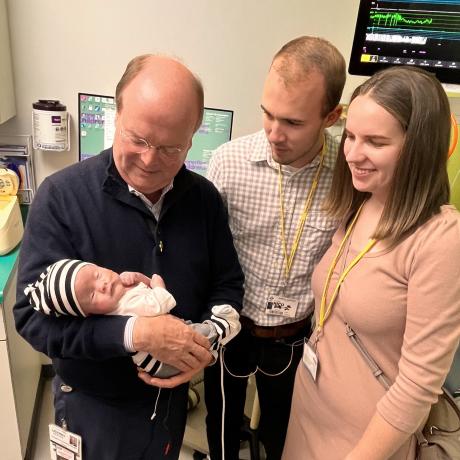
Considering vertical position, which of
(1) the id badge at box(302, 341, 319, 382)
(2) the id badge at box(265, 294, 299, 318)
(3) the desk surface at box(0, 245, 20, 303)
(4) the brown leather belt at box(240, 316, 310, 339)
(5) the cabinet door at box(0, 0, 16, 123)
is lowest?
(4) the brown leather belt at box(240, 316, 310, 339)

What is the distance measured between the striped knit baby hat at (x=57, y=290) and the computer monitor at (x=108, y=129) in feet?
4.01

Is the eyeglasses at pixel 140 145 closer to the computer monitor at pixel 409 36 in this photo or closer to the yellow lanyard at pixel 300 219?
the yellow lanyard at pixel 300 219

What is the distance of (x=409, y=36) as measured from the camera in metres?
1.77

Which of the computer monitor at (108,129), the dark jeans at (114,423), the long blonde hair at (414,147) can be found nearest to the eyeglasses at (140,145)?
the long blonde hair at (414,147)

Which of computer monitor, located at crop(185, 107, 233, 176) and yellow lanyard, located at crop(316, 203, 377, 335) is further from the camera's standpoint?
computer monitor, located at crop(185, 107, 233, 176)

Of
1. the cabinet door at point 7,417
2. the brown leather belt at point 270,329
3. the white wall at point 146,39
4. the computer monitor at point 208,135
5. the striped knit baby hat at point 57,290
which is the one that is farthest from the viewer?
the computer monitor at point 208,135

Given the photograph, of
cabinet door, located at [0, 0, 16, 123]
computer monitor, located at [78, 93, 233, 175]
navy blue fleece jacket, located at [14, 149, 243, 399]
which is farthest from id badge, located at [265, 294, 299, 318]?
cabinet door, located at [0, 0, 16, 123]

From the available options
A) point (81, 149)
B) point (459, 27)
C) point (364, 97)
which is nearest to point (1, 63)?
point (81, 149)

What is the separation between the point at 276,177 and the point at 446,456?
3.14 feet

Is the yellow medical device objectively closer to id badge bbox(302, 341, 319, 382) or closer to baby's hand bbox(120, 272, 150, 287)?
baby's hand bbox(120, 272, 150, 287)

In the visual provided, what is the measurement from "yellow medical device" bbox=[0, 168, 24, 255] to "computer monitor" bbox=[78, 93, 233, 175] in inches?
14.0

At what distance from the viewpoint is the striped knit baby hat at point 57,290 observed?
0.92 m

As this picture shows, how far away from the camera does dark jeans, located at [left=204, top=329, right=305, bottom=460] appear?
5.15ft

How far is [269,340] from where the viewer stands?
1.55m
